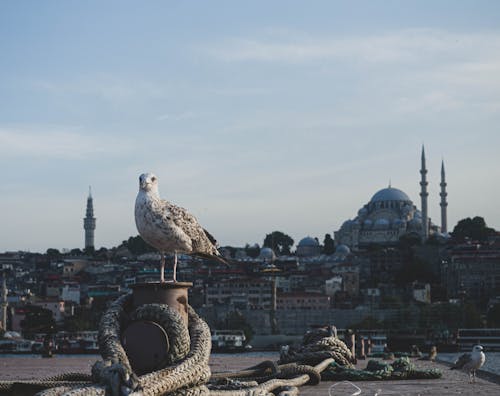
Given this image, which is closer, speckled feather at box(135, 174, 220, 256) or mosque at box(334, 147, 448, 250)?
speckled feather at box(135, 174, 220, 256)

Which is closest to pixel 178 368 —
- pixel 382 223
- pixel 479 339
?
pixel 479 339

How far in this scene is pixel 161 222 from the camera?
807 cm

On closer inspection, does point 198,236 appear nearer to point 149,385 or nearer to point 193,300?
point 149,385

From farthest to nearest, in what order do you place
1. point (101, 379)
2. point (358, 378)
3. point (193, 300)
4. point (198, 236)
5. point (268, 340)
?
point (193, 300) < point (268, 340) < point (358, 378) < point (198, 236) < point (101, 379)

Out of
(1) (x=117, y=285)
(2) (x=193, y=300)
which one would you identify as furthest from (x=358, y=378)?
(1) (x=117, y=285)

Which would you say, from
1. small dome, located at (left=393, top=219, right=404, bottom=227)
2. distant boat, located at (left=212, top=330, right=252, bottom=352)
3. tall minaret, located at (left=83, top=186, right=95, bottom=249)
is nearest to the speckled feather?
distant boat, located at (left=212, top=330, right=252, bottom=352)

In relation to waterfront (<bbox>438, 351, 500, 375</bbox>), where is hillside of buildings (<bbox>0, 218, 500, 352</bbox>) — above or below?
above

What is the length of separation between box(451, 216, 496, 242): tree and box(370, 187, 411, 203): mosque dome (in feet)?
38.2

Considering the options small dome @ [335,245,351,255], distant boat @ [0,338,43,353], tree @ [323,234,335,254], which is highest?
tree @ [323,234,335,254]

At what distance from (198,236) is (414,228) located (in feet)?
395

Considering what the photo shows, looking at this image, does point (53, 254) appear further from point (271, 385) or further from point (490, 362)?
point (271, 385)

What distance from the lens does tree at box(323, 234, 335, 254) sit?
137m

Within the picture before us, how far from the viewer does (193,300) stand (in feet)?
329

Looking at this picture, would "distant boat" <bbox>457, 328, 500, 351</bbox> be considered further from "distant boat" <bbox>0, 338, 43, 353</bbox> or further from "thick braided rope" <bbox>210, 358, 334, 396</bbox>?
"thick braided rope" <bbox>210, 358, 334, 396</bbox>
